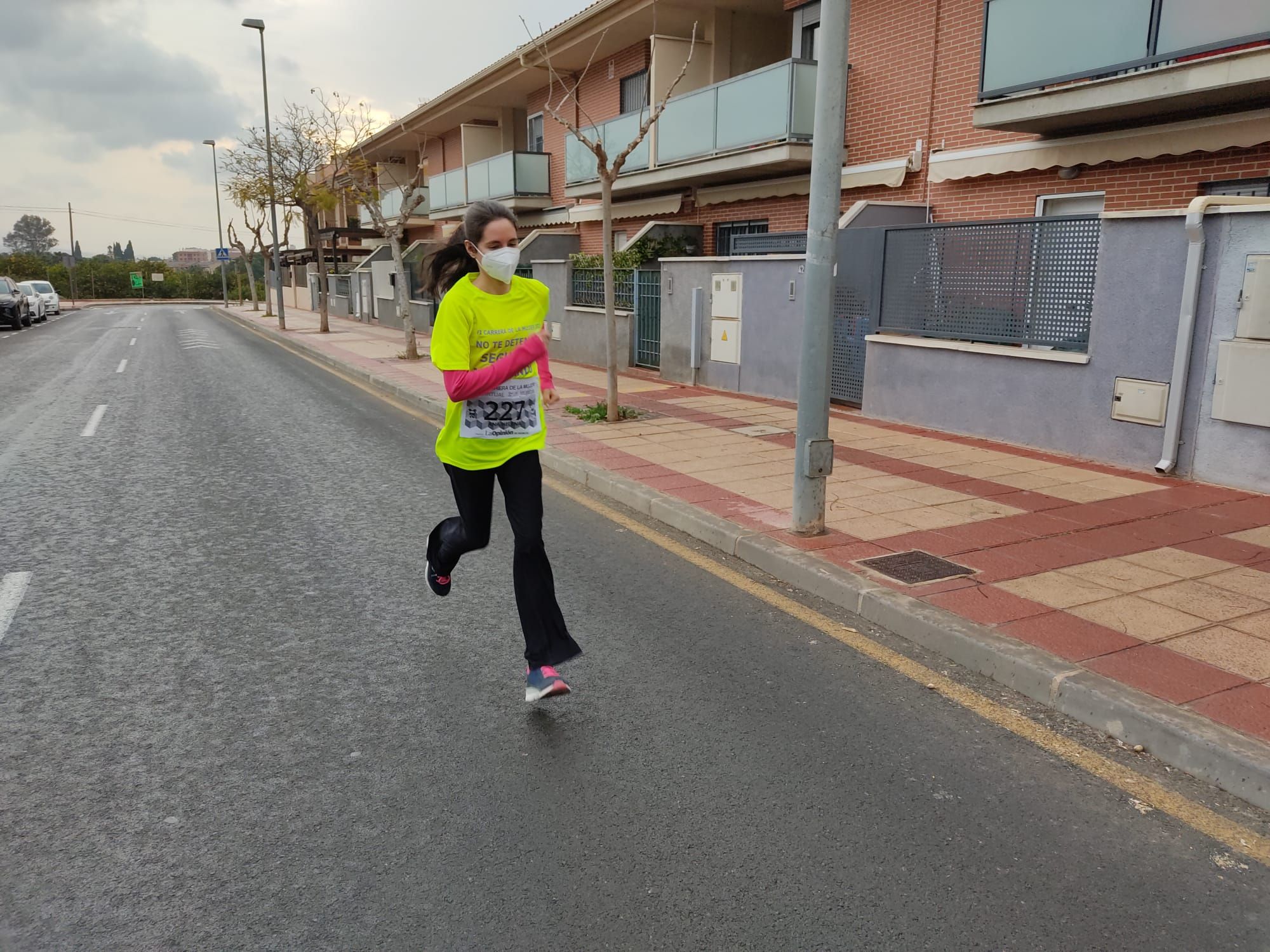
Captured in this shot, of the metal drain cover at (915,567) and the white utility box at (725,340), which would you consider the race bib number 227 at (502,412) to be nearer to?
the metal drain cover at (915,567)

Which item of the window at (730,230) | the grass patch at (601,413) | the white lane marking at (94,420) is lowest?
the white lane marking at (94,420)

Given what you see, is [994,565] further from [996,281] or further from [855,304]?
[855,304]

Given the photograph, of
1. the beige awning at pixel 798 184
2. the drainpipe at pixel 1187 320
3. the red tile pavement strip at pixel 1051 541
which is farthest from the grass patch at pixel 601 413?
the drainpipe at pixel 1187 320

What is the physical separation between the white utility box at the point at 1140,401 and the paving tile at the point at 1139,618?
3.42m

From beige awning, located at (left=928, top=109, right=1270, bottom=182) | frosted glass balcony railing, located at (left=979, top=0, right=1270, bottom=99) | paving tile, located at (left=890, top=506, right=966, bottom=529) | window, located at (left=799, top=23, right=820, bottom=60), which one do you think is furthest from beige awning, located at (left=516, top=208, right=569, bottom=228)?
paving tile, located at (left=890, top=506, right=966, bottom=529)

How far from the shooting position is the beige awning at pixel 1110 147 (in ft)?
30.1

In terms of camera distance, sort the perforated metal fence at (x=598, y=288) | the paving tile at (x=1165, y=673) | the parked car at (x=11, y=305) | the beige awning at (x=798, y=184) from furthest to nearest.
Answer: the parked car at (x=11, y=305) < the perforated metal fence at (x=598, y=288) < the beige awning at (x=798, y=184) < the paving tile at (x=1165, y=673)

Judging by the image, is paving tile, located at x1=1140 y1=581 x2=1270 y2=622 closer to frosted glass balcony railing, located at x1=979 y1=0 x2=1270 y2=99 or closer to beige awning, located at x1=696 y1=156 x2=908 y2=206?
frosted glass balcony railing, located at x1=979 y1=0 x2=1270 y2=99

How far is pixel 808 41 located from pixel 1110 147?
7.18 m

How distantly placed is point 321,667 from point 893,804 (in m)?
2.50

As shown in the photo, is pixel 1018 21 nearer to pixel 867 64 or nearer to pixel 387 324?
pixel 867 64

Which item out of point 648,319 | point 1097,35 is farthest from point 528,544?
point 648,319

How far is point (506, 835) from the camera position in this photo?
2.95 m

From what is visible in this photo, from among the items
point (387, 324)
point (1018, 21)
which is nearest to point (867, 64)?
point (1018, 21)
